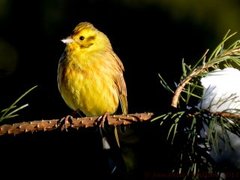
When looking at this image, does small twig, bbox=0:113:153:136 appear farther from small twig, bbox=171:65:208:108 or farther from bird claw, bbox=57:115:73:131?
small twig, bbox=171:65:208:108

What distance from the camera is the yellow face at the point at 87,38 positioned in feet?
13.1

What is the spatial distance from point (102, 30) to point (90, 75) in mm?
823

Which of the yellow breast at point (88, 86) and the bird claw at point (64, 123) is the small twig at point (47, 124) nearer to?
the bird claw at point (64, 123)

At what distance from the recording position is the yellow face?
4.00m

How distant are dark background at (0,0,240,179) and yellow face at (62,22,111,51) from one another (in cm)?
28

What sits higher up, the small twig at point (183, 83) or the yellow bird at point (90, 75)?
the small twig at point (183, 83)

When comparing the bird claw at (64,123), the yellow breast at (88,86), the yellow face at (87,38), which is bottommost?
the yellow breast at (88,86)

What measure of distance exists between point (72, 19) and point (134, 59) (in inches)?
22.2

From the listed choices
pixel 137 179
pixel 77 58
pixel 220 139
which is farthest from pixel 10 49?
pixel 220 139

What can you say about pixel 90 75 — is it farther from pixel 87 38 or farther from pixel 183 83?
pixel 183 83

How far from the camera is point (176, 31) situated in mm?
4598

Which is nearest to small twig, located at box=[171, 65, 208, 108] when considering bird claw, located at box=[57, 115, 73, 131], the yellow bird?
bird claw, located at box=[57, 115, 73, 131]

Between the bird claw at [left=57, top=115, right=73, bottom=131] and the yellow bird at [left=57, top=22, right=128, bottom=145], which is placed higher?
the bird claw at [left=57, top=115, right=73, bottom=131]

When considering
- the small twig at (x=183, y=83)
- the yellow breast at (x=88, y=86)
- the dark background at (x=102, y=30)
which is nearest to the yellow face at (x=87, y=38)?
the yellow breast at (x=88, y=86)
